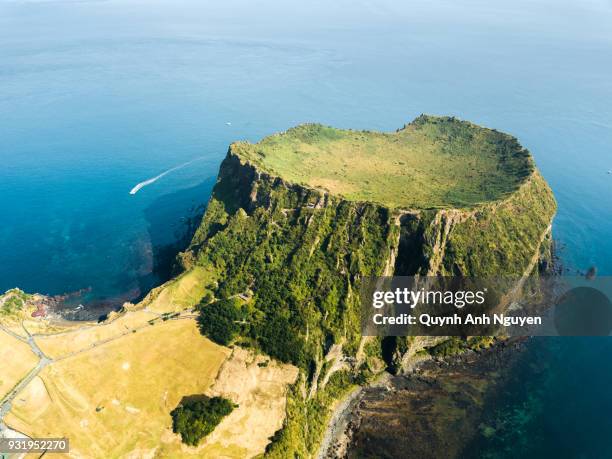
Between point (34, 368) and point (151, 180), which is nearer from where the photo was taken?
point (34, 368)

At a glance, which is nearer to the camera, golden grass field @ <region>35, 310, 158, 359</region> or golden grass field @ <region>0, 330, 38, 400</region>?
golden grass field @ <region>0, 330, 38, 400</region>

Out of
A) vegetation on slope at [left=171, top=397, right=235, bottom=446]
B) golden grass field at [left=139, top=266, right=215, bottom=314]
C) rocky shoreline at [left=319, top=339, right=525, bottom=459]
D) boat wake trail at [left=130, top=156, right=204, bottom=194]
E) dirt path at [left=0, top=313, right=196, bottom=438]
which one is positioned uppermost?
boat wake trail at [left=130, top=156, right=204, bottom=194]

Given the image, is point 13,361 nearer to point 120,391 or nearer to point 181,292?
point 120,391

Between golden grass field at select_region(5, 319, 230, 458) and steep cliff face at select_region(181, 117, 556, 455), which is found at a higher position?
steep cliff face at select_region(181, 117, 556, 455)

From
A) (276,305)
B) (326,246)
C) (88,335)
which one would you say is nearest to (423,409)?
(276,305)

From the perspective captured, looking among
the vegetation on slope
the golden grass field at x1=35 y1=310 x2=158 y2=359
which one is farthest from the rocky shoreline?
the golden grass field at x1=35 y1=310 x2=158 y2=359

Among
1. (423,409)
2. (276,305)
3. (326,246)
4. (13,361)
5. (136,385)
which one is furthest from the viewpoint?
(326,246)

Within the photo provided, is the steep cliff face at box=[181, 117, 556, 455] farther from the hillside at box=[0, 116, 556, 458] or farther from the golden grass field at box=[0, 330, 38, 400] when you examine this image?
the golden grass field at box=[0, 330, 38, 400]

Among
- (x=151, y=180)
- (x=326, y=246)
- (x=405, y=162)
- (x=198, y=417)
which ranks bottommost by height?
(x=198, y=417)

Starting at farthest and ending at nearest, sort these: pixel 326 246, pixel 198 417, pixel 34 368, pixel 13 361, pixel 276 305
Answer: pixel 326 246, pixel 276 305, pixel 13 361, pixel 34 368, pixel 198 417
